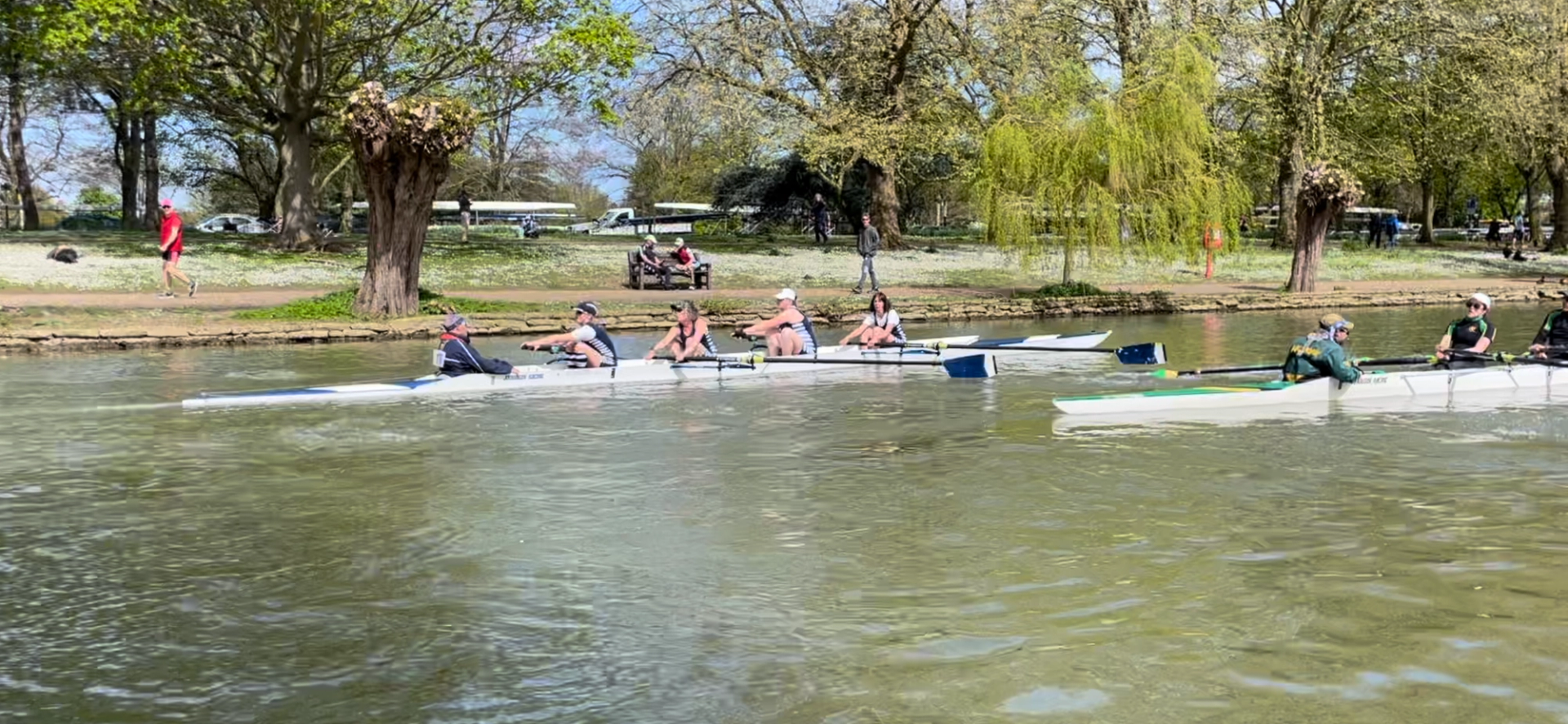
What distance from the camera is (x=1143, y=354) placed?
736 inches

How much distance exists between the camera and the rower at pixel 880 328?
1864cm

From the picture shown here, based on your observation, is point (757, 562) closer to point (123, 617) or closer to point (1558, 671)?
point (123, 617)

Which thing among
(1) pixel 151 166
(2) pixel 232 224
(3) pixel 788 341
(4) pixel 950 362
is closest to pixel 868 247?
(3) pixel 788 341

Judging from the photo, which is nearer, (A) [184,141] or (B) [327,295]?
(B) [327,295]

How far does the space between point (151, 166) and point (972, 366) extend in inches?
1602

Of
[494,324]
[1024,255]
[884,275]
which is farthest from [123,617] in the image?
[884,275]

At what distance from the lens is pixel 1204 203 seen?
2878 centimetres

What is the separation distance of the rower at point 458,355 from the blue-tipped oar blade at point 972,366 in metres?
5.81

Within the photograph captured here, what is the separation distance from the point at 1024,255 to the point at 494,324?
12.5 m

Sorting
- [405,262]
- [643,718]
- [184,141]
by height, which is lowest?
[643,718]

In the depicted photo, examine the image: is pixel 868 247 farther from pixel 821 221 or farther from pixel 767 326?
pixel 821 221

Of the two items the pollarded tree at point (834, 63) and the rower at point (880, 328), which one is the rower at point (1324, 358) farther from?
the pollarded tree at point (834, 63)

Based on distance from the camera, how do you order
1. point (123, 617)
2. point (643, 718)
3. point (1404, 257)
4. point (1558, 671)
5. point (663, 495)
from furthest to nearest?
point (1404, 257)
point (663, 495)
point (123, 617)
point (1558, 671)
point (643, 718)

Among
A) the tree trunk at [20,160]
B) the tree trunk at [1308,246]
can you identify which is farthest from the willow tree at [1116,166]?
the tree trunk at [20,160]
